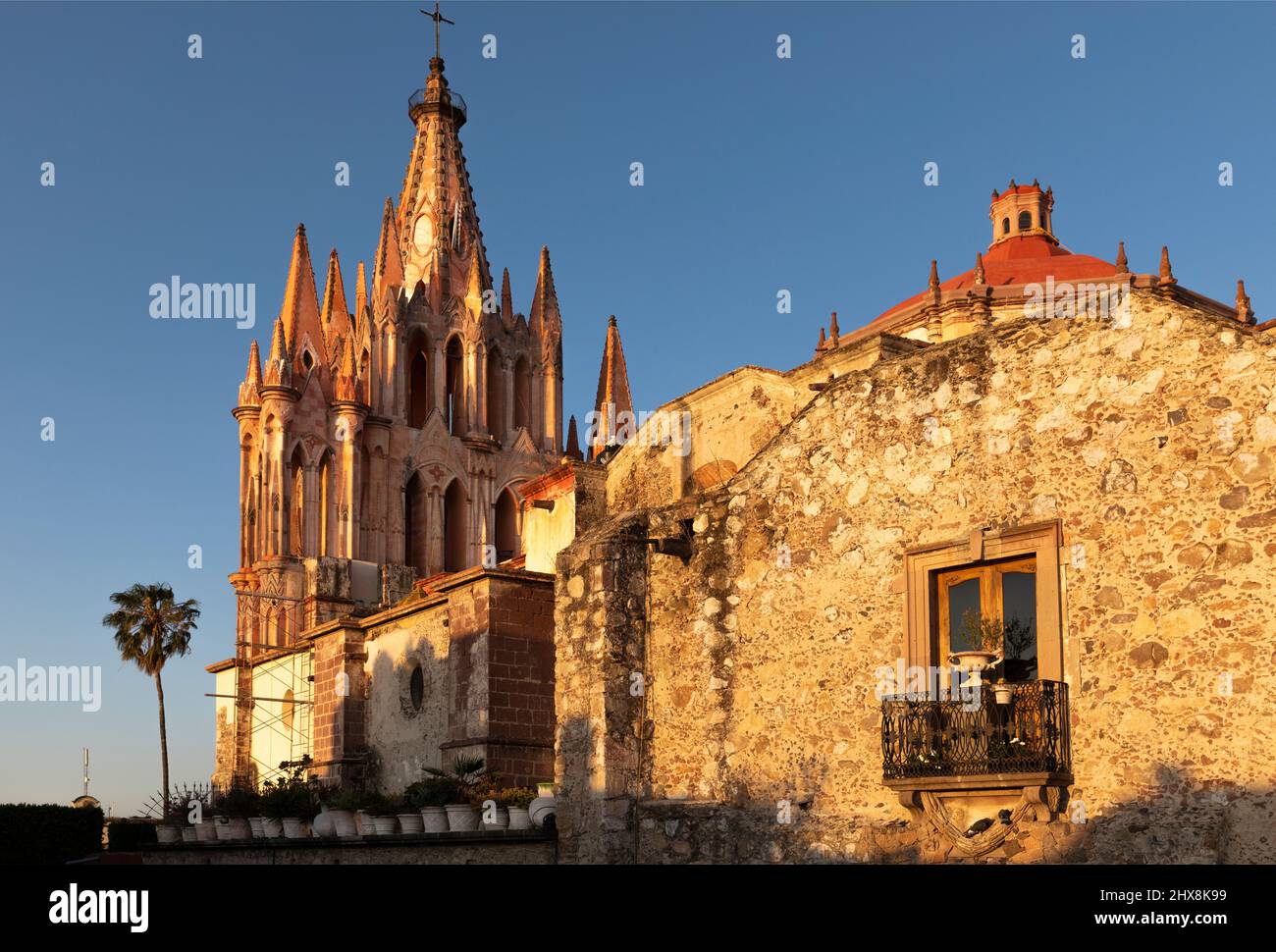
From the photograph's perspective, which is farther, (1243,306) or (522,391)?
(522,391)

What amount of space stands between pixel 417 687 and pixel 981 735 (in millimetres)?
17769

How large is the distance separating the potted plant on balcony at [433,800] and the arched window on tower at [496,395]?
44.5 metres

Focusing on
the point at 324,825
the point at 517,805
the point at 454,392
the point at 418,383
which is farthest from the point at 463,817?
the point at 418,383

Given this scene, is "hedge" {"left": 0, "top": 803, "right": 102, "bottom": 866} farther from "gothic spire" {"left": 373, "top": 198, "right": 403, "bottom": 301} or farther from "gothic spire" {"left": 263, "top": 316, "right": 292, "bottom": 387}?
"gothic spire" {"left": 373, "top": 198, "right": 403, "bottom": 301}

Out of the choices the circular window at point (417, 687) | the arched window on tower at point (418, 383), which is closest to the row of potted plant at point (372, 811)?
the circular window at point (417, 687)

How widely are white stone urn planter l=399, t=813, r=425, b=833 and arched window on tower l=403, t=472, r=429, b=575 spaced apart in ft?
140

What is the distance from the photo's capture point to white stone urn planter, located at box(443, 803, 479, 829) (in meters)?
17.6

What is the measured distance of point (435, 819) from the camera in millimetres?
18172

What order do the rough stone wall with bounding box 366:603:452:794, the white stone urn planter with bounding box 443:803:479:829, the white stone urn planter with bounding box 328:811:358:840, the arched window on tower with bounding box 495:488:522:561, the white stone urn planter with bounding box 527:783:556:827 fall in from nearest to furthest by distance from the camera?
the white stone urn planter with bounding box 527:783:556:827 < the white stone urn planter with bounding box 443:803:479:829 < the white stone urn planter with bounding box 328:811:358:840 < the rough stone wall with bounding box 366:603:452:794 < the arched window on tower with bounding box 495:488:522:561

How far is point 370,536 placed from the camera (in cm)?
5975

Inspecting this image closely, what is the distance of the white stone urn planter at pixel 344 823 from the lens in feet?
65.8

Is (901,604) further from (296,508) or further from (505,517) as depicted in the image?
(505,517)

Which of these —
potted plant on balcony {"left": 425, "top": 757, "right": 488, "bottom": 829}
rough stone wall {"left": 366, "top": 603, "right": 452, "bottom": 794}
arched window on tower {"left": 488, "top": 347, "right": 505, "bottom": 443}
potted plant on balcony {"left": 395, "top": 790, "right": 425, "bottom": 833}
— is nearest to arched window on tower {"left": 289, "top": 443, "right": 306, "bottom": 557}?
arched window on tower {"left": 488, "top": 347, "right": 505, "bottom": 443}
